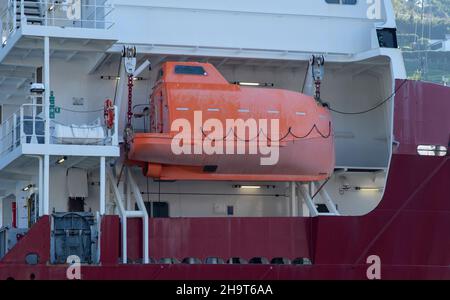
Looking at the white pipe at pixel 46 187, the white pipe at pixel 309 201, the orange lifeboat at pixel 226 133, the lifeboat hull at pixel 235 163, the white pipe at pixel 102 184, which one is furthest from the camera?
the white pipe at pixel 309 201

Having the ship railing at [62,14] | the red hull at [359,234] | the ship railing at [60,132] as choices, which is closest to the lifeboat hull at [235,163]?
the ship railing at [60,132]

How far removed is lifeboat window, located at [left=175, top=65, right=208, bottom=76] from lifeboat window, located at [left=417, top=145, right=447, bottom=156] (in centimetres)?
416

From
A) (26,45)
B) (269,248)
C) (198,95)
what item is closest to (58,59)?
(26,45)

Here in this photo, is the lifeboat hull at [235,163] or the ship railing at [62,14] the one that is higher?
the ship railing at [62,14]

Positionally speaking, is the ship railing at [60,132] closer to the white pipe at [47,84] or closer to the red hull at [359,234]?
the white pipe at [47,84]

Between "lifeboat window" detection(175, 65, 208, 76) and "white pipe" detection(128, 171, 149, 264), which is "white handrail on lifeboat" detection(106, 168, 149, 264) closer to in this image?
"white pipe" detection(128, 171, 149, 264)

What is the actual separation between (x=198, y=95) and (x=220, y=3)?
108 inches

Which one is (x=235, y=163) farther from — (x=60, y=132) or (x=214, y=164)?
(x=60, y=132)

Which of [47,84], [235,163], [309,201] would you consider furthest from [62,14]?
[309,201]

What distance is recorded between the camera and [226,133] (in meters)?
24.5

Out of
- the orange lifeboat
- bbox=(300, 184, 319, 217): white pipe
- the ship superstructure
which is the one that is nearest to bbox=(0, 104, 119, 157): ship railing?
the ship superstructure

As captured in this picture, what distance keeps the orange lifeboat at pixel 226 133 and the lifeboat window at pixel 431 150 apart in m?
1.66

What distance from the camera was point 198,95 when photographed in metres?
24.6

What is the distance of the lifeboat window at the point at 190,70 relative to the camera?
24.8m
